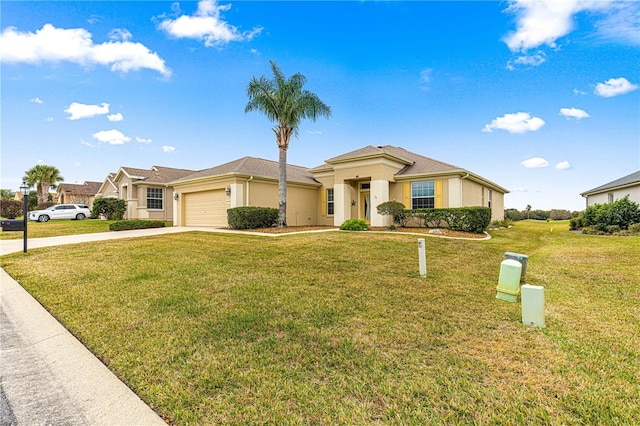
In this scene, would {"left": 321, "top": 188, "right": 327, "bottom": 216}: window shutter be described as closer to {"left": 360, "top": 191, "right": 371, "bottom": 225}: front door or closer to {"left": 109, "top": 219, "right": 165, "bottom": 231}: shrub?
{"left": 360, "top": 191, "right": 371, "bottom": 225}: front door

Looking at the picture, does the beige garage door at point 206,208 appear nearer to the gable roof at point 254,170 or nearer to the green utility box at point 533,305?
the gable roof at point 254,170

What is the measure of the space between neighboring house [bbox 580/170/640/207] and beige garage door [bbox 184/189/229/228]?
77.8 feet

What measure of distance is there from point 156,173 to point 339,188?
19322mm

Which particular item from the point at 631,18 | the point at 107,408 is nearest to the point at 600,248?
the point at 631,18

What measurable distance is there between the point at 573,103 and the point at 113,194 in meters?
36.6

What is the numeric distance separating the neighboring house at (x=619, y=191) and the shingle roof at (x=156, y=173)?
110 ft

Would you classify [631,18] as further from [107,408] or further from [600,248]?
[107,408]

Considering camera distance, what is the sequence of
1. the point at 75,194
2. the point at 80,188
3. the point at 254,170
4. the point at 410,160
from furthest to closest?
the point at 80,188, the point at 75,194, the point at 410,160, the point at 254,170

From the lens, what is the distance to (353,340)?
3.42 metres

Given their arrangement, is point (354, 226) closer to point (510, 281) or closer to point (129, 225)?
Answer: point (510, 281)

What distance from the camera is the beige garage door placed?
17.9m

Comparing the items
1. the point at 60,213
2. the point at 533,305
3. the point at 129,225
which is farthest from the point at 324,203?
the point at 60,213

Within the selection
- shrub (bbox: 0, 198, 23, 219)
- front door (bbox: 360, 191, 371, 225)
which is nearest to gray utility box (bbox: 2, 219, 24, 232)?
front door (bbox: 360, 191, 371, 225)

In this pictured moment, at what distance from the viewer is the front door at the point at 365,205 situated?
59.5 feet
